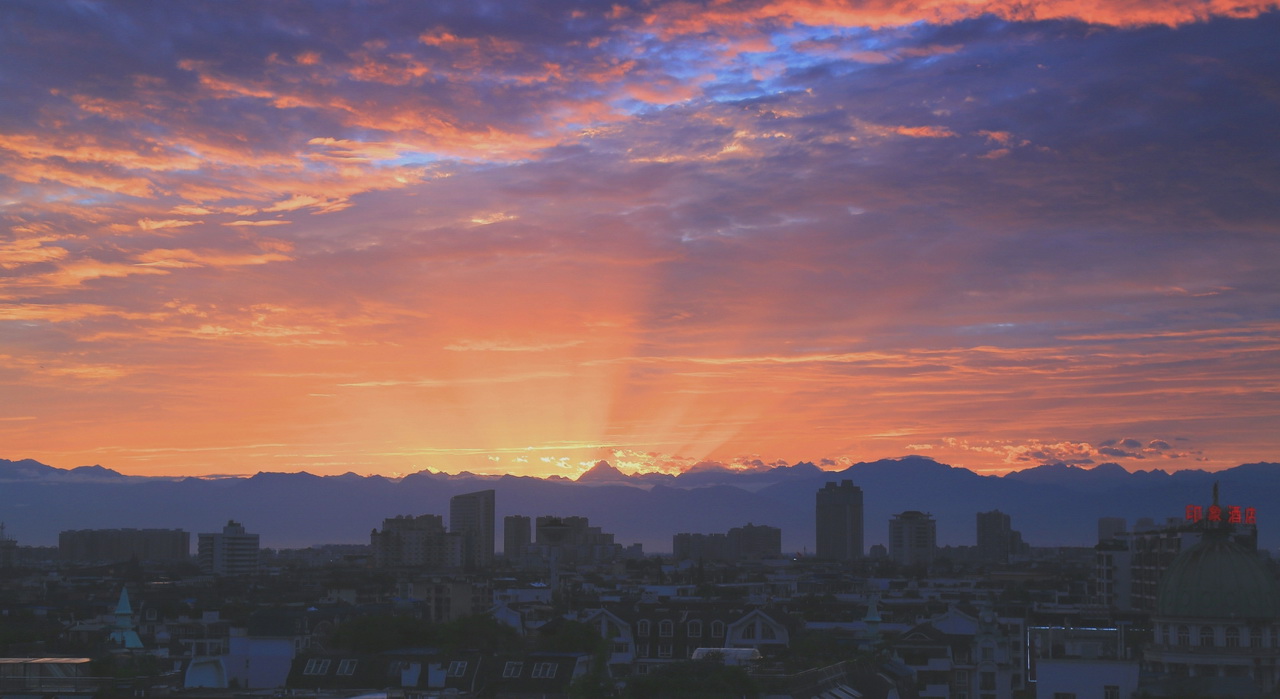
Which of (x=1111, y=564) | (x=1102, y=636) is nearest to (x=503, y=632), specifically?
(x=1102, y=636)

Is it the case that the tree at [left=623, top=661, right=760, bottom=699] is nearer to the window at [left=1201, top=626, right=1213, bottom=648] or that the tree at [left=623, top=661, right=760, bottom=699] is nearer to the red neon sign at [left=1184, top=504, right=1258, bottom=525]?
the window at [left=1201, top=626, right=1213, bottom=648]

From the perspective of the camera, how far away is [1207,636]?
2135 inches

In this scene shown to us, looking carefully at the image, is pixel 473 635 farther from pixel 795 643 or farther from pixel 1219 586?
pixel 1219 586

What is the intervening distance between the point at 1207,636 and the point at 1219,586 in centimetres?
211

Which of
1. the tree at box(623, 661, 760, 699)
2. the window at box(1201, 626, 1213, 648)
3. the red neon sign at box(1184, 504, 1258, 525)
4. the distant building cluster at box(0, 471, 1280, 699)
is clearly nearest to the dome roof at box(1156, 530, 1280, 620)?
the distant building cluster at box(0, 471, 1280, 699)

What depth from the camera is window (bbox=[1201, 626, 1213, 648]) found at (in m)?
54.2

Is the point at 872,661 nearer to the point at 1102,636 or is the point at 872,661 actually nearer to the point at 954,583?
the point at 1102,636

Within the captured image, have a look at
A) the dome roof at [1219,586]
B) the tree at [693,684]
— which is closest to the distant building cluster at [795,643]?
the dome roof at [1219,586]

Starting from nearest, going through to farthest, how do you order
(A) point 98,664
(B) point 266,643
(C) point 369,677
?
(A) point 98,664, (C) point 369,677, (B) point 266,643

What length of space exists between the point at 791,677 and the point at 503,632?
4194 centimetres

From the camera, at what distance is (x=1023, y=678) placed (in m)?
83.4

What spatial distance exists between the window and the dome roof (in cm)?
53

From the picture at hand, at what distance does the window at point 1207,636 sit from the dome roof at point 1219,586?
53 centimetres

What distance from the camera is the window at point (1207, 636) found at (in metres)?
54.2
